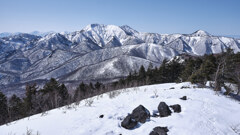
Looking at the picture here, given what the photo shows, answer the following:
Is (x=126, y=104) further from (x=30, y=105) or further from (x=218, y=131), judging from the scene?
(x=30, y=105)

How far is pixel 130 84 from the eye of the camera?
16406mm

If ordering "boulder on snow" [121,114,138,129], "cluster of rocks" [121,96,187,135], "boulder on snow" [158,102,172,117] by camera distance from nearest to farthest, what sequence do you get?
"cluster of rocks" [121,96,187,135], "boulder on snow" [121,114,138,129], "boulder on snow" [158,102,172,117]

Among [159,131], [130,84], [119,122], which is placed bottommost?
[130,84]

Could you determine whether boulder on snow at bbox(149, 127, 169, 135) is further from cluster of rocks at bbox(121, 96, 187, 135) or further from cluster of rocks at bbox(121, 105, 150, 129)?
cluster of rocks at bbox(121, 105, 150, 129)

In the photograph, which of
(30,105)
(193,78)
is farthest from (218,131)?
(30,105)

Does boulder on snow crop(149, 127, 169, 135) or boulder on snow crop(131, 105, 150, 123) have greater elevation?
boulder on snow crop(131, 105, 150, 123)

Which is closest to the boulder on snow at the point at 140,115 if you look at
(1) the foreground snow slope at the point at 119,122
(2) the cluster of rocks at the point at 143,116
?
(2) the cluster of rocks at the point at 143,116

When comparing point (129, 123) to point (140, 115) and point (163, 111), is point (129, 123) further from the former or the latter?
point (163, 111)

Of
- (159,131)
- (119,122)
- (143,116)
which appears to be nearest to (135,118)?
(143,116)

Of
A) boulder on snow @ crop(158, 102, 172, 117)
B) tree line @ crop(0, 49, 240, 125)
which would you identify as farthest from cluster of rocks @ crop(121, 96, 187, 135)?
tree line @ crop(0, 49, 240, 125)

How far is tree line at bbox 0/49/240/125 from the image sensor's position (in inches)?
538

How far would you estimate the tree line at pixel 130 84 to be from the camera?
44.9 ft

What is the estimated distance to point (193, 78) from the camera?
14.9m

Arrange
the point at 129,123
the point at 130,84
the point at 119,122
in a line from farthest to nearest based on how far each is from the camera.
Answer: the point at 130,84, the point at 119,122, the point at 129,123
